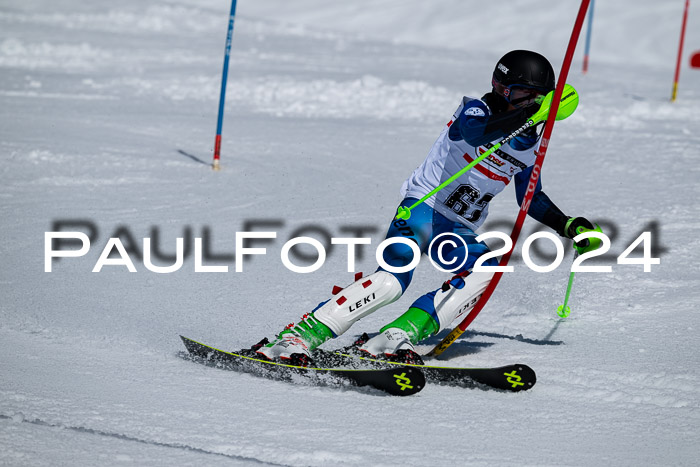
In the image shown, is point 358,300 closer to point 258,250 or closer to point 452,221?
point 452,221

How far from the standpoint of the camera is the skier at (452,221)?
3998 mm

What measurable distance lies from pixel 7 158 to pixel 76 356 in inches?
196

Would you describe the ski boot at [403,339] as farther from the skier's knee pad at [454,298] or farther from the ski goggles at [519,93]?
the ski goggles at [519,93]

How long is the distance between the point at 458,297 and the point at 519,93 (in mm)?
1008

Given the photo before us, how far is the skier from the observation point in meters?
4.00

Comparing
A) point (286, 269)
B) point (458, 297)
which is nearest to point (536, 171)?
point (458, 297)

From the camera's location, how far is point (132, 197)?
776 cm

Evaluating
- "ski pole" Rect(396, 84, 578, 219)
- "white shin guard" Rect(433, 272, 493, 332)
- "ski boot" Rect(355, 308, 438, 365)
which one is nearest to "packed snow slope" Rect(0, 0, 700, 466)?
"ski boot" Rect(355, 308, 438, 365)

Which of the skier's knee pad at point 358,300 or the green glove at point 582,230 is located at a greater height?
the green glove at point 582,230

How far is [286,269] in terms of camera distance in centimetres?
608

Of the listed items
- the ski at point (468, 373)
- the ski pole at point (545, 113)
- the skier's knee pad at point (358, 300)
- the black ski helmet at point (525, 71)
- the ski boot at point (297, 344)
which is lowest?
the ski at point (468, 373)

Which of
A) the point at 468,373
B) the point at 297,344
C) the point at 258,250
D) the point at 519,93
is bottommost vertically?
the point at 468,373

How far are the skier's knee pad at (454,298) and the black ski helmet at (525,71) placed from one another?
3.03 ft

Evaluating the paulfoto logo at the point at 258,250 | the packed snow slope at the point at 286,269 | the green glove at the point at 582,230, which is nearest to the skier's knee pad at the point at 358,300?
the packed snow slope at the point at 286,269
